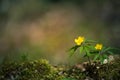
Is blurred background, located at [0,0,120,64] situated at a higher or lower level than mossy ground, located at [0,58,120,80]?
higher


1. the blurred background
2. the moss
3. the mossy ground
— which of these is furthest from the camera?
the blurred background

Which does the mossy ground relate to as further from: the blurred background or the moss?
the blurred background

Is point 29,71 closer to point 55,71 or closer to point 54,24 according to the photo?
point 55,71

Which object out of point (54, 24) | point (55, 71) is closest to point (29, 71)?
point (55, 71)

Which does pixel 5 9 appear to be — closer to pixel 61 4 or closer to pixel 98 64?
pixel 61 4

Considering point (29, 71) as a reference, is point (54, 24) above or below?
above

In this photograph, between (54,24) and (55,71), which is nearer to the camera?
(55,71)

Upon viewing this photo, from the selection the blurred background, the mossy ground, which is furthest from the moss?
the blurred background
